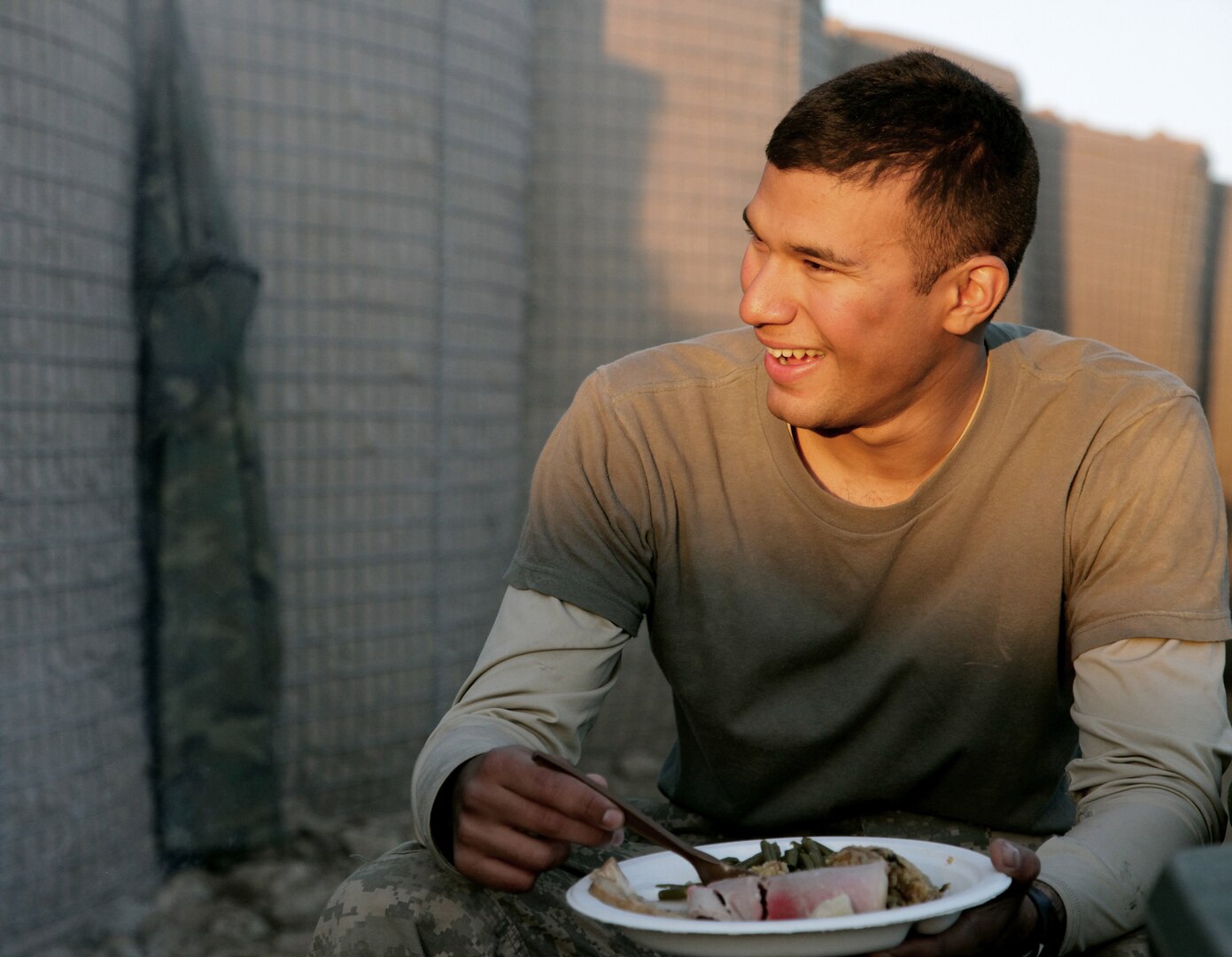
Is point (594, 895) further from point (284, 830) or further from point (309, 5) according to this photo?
point (309, 5)

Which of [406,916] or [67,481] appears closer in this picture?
[406,916]

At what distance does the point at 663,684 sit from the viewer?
13.4 feet

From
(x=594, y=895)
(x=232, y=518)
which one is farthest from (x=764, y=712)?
(x=232, y=518)

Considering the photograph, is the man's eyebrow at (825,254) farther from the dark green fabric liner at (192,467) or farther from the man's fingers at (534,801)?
the dark green fabric liner at (192,467)

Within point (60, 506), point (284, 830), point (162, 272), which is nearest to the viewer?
point (60, 506)

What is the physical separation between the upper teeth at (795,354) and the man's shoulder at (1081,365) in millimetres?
319

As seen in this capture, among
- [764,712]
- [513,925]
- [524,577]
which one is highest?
[524,577]

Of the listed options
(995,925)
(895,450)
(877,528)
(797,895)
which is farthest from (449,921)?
(895,450)

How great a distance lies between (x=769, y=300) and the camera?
1.93m

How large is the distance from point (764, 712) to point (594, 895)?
2.31 feet

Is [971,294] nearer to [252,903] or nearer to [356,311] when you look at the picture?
[356,311]

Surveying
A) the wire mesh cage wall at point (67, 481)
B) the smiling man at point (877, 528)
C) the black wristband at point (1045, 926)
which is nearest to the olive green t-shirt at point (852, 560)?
the smiling man at point (877, 528)

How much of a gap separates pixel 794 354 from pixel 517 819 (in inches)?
31.0

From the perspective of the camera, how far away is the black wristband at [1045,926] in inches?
57.6
